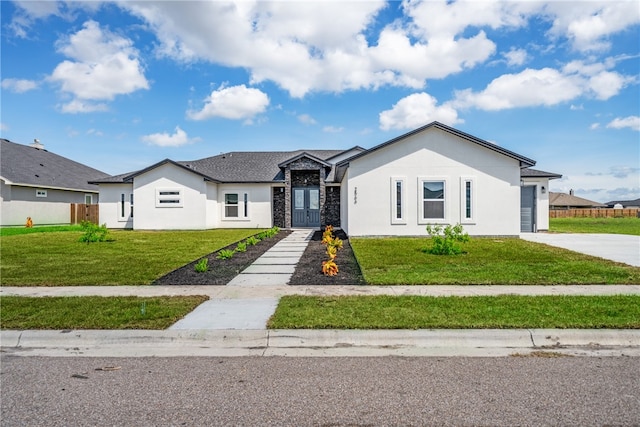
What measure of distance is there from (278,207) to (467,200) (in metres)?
12.3

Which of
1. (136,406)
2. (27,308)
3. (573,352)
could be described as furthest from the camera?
(27,308)

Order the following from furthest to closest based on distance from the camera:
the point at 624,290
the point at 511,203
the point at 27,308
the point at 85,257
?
the point at 511,203, the point at 85,257, the point at 624,290, the point at 27,308

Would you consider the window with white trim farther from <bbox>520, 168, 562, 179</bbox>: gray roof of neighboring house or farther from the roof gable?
<bbox>520, 168, 562, 179</bbox>: gray roof of neighboring house

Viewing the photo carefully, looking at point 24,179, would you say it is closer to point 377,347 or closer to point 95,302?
point 95,302

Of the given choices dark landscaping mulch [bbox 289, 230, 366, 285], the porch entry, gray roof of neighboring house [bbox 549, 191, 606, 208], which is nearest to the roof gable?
the porch entry

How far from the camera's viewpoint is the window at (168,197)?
77.9 feet

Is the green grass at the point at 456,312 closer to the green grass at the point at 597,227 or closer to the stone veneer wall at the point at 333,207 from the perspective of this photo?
the green grass at the point at 597,227

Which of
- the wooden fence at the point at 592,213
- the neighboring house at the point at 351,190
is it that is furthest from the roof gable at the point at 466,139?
the wooden fence at the point at 592,213

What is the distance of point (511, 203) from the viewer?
1705 centimetres

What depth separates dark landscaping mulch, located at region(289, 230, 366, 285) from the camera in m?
8.45

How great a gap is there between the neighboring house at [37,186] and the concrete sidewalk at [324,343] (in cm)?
2716

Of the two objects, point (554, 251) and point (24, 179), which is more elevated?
point (24, 179)

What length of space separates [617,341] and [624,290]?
312 cm

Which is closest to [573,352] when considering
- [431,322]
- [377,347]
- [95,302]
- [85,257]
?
[431,322]
